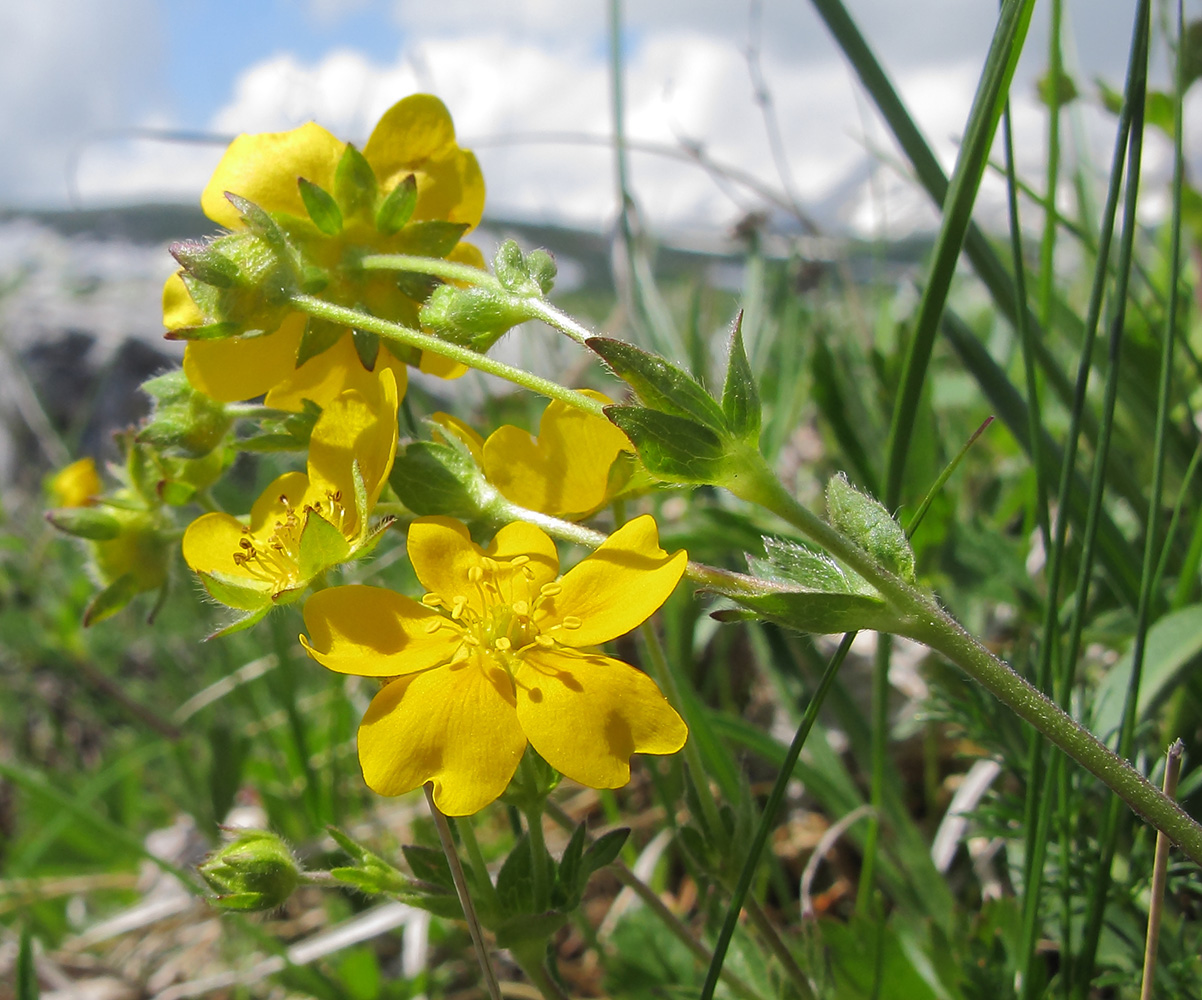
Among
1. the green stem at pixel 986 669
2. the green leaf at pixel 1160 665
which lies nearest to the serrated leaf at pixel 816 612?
the green stem at pixel 986 669

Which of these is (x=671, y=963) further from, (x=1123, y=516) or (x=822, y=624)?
(x=1123, y=516)

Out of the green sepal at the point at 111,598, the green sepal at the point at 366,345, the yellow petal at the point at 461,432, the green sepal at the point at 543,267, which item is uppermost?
the green sepal at the point at 543,267

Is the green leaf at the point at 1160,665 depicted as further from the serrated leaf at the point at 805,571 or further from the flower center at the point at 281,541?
the flower center at the point at 281,541

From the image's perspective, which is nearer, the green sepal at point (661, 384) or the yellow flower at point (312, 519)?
the green sepal at point (661, 384)

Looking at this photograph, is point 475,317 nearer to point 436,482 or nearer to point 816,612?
point 436,482

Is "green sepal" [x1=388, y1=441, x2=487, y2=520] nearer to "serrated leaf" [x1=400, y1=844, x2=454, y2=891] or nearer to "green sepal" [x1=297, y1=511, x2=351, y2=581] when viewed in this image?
"green sepal" [x1=297, y1=511, x2=351, y2=581]

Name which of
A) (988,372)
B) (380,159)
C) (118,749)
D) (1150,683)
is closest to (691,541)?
(988,372)

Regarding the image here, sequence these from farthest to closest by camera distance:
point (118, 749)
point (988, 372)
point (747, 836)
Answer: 1. point (118, 749)
2. point (988, 372)
3. point (747, 836)
